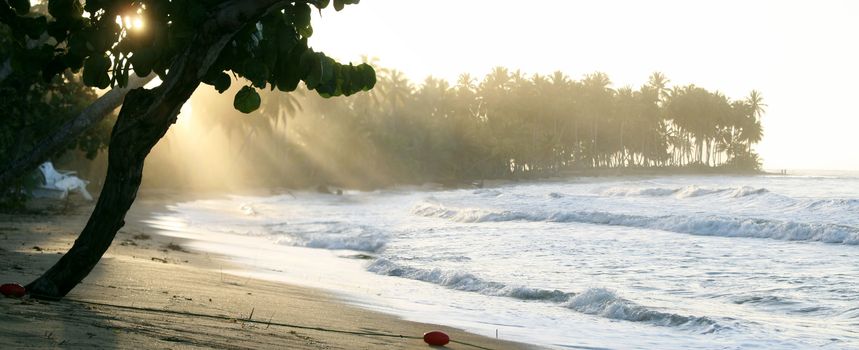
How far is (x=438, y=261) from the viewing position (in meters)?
17.8

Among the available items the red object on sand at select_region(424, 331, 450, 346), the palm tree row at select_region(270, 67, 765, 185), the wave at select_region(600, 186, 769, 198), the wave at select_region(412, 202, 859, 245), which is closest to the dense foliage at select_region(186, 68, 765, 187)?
the palm tree row at select_region(270, 67, 765, 185)

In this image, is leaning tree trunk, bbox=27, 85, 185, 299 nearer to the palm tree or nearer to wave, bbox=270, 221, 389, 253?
wave, bbox=270, 221, 389, 253

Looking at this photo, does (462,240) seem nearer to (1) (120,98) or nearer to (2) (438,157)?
(1) (120,98)

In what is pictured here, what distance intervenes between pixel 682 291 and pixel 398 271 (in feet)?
15.9

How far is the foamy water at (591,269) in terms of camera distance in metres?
10.3

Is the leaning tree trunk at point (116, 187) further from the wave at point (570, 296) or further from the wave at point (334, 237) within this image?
the wave at point (334, 237)

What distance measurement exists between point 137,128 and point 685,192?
134ft

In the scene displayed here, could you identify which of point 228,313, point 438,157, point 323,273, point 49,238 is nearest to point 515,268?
point 323,273

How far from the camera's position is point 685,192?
4472 centimetres

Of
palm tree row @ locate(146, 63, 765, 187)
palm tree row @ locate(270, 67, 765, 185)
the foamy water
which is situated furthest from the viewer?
palm tree row @ locate(270, 67, 765, 185)

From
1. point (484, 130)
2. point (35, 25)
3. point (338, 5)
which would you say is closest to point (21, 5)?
point (35, 25)

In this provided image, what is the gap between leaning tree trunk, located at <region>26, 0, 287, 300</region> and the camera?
223 inches

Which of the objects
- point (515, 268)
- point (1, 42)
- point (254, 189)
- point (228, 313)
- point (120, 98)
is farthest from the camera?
point (254, 189)

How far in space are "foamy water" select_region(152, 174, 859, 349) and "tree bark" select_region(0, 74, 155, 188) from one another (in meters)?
3.62
